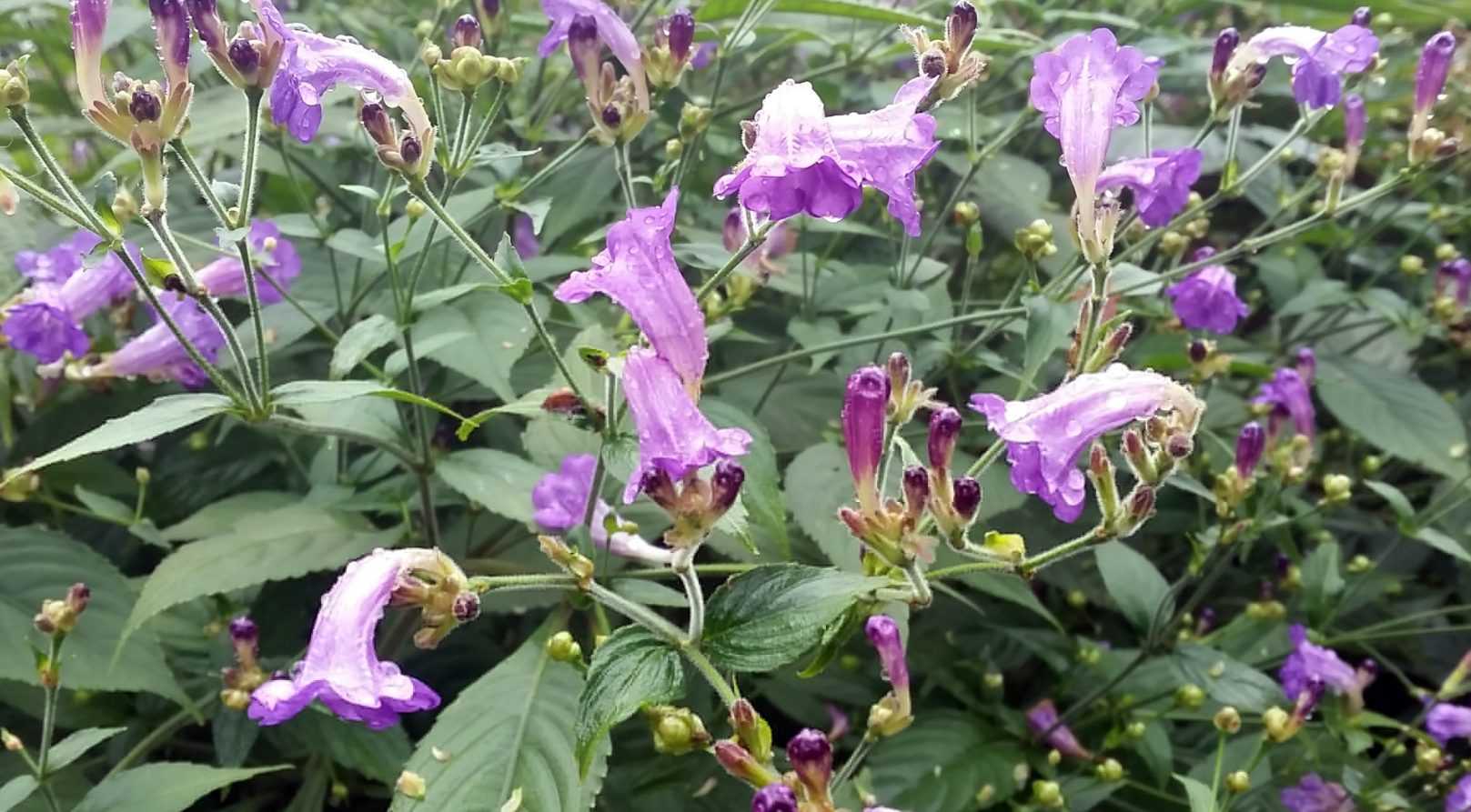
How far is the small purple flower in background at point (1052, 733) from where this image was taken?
1679mm

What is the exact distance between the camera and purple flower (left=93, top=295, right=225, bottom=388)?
1601mm

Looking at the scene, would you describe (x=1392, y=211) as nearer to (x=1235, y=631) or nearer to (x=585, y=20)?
(x=1235, y=631)

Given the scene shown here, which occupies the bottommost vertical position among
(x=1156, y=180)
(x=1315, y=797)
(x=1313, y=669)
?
(x=1315, y=797)

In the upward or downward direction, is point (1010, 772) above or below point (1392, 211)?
below

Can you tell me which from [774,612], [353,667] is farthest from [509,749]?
[774,612]

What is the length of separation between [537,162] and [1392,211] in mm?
1611

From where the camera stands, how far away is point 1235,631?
1775 mm

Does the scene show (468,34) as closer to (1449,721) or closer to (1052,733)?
(1052,733)

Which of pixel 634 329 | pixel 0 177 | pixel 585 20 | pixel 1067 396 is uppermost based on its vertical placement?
pixel 585 20

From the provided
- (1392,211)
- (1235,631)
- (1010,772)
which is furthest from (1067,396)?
(1392,211)

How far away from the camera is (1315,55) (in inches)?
53.9

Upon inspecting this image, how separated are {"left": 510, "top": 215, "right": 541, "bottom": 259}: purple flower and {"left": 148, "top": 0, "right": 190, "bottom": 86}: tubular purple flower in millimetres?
880

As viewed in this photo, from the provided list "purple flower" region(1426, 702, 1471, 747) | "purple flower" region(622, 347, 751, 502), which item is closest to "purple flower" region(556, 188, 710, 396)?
"purple flower" region(622, 347, 751, 502)

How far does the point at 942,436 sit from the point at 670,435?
→ 0.25 meters
